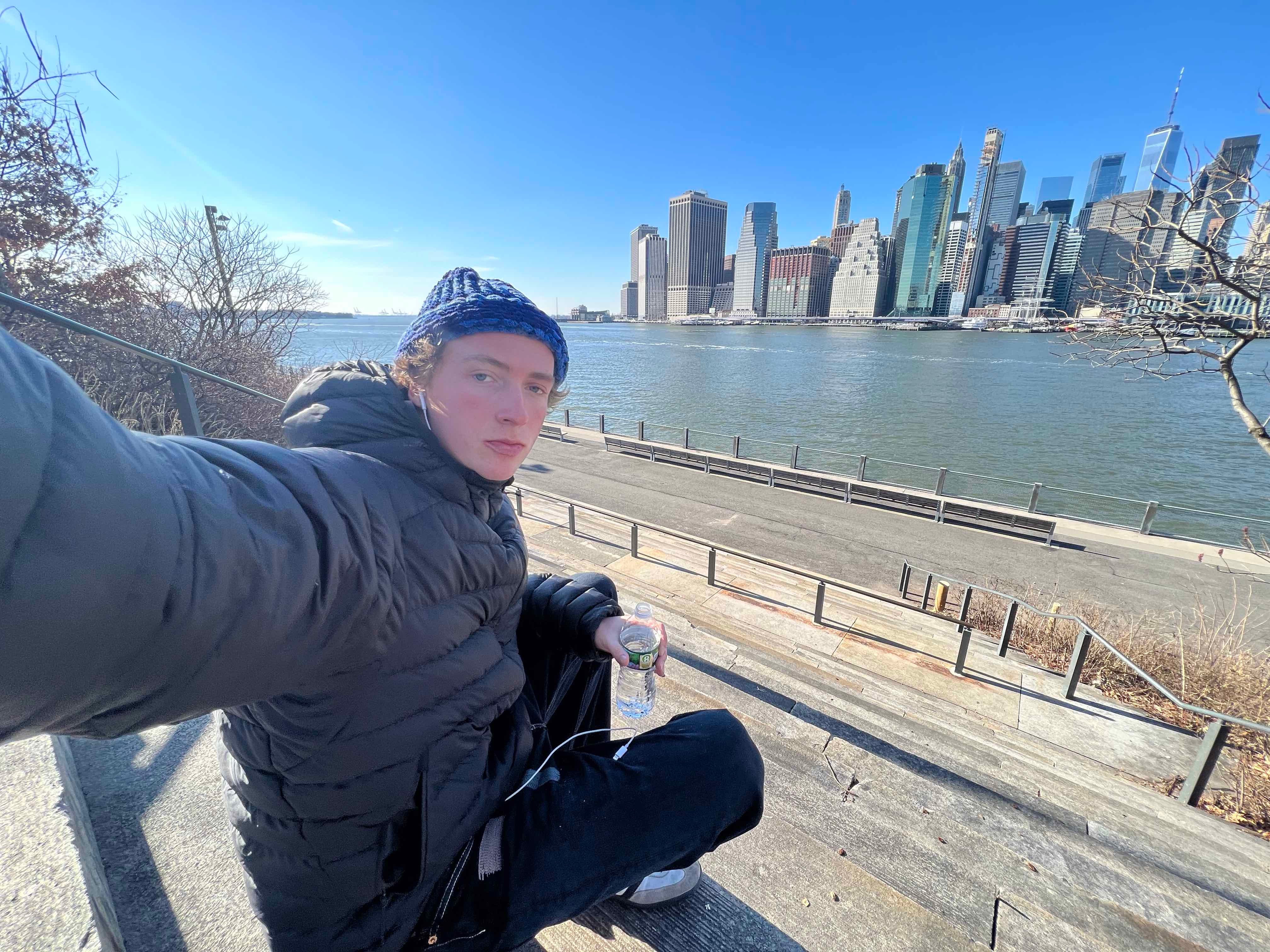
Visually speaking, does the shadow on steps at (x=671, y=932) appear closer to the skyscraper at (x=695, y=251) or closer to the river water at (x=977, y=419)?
the river water at (x=977, y=419)

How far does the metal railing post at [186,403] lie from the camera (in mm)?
3287

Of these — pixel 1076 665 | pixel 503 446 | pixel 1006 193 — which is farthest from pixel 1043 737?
pixel 1006 193

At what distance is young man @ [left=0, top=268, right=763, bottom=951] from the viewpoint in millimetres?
639

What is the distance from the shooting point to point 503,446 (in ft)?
4.79

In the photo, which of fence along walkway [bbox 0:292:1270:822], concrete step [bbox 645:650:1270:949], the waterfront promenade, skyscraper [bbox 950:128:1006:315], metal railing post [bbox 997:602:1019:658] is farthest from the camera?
skyscraper [bbox 950:128:1006:315]

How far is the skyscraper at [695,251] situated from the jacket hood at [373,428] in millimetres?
179133

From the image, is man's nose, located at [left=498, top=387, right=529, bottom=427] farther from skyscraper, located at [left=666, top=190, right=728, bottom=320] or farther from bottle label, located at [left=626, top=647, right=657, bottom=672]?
skyscraper, located at [left=666, top=190, right=728, bottom=320]

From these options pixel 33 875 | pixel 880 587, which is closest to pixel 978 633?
pixel 880 587

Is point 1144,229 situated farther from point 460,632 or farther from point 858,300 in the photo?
point 858,300

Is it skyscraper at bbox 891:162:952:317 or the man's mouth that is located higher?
skyscraper at bbox 891:162:952:317

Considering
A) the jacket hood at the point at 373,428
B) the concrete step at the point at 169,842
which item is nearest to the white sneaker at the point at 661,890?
the concrete step at the point at 169,842

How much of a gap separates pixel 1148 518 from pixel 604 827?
16.7 meters

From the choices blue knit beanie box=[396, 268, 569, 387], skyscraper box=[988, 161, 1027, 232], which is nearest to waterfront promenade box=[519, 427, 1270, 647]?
blue knit beanie box=[396, 268, 569, 387]

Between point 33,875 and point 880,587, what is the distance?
10.5 m
